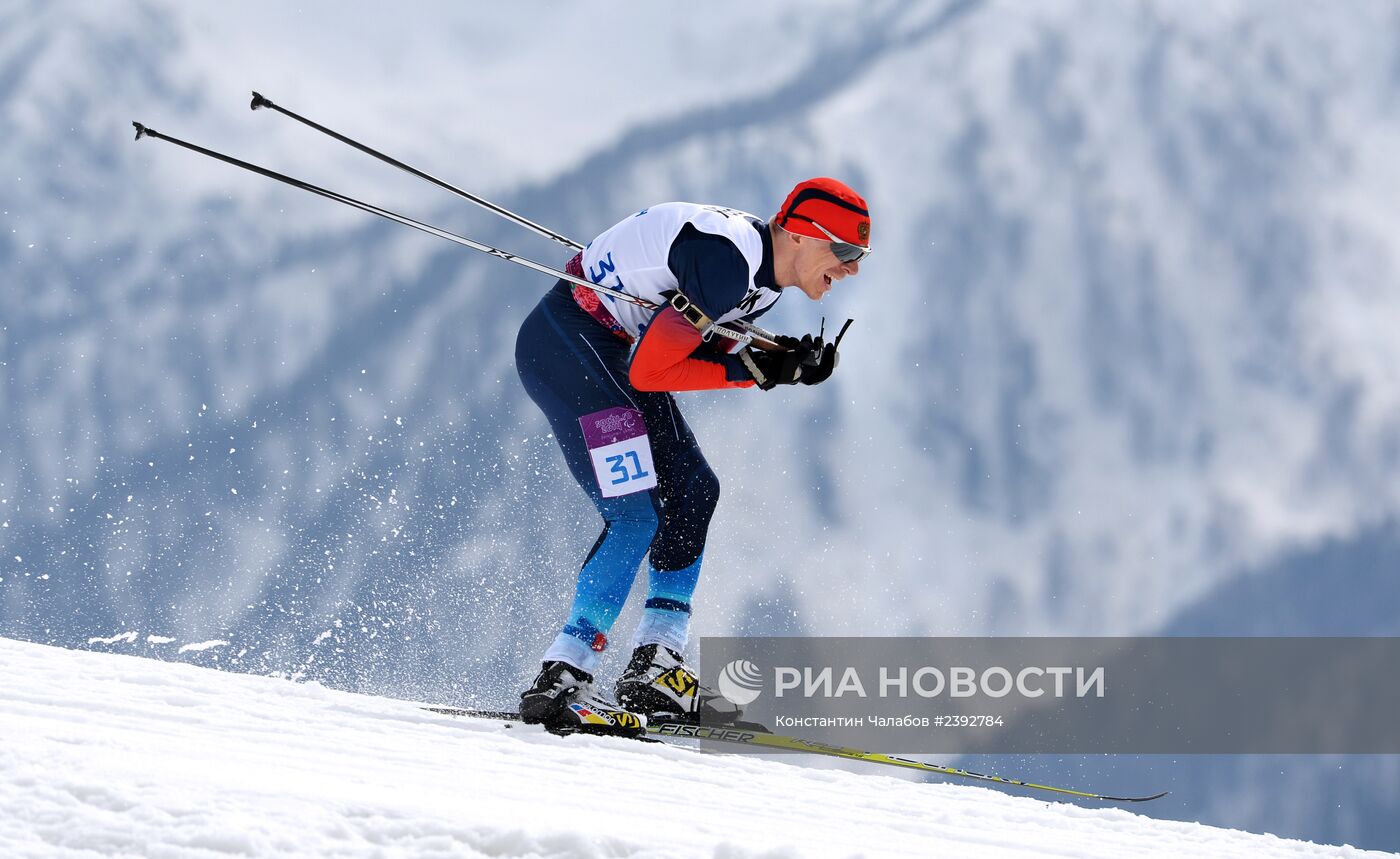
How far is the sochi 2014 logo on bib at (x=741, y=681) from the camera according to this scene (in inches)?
196

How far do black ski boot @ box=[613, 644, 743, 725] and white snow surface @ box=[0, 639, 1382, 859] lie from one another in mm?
419

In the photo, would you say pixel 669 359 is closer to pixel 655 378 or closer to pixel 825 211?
pixel 655 378

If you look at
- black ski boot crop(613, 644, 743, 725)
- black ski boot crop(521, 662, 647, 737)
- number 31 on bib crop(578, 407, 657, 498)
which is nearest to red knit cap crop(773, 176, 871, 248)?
number 31 on bib crop(578, 407, 657, 498)

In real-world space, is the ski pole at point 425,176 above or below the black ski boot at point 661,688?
above

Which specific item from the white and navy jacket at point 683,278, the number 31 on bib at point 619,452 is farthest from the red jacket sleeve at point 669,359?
the number 31 on bib at point 619,452

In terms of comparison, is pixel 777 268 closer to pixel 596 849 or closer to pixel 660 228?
pixel 660 228

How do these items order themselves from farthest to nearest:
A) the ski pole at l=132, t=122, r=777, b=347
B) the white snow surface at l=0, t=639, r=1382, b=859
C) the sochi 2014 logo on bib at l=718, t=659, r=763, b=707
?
the sochi 2014 logo on bib at l=718, t=659, r=763, b=707
the ski pole at l=132, t=122, r=777, b=347
the white snow surface at l=0, t=639, r=1382, b=859

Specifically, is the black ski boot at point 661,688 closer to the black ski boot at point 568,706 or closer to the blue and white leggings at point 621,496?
the blue and white leggings at point 621,496

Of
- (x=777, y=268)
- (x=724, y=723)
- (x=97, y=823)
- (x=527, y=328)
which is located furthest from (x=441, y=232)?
(x=97, y=823)

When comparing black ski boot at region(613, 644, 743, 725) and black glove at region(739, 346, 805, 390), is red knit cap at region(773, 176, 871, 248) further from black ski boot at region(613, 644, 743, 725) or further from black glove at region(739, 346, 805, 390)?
black ski boot at region(613, 644, 743, 725)

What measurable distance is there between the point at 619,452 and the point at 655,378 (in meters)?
0.31

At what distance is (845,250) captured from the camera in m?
4.39

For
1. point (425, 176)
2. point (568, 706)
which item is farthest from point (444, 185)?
point (568, 706)

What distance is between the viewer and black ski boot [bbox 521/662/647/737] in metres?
4.14
